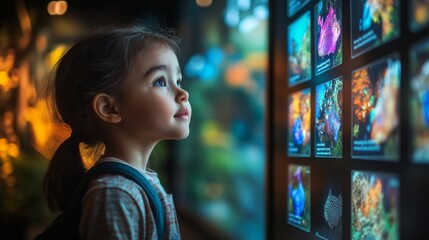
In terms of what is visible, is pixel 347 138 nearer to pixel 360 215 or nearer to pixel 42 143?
pixel 360 215

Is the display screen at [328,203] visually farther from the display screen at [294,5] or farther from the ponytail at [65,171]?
the ponytail at [65,171]

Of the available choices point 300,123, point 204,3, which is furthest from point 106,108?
point 204,3

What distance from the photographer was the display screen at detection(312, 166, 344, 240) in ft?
3.35

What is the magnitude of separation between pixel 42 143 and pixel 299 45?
2197mm

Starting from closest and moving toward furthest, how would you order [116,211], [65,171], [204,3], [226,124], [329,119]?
[116,211], [329,119], [65,171], [226,124], [204,3]

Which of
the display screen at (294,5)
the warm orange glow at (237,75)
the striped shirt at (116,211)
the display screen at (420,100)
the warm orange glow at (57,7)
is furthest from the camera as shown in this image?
the warm orange glow at (57,7)

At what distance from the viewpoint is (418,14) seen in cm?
73

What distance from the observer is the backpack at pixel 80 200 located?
1.01m

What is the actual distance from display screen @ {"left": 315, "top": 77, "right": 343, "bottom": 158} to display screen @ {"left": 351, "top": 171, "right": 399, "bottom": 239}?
0.30 ft

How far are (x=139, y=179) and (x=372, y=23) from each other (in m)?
0.50

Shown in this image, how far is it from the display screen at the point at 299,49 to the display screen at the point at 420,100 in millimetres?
449

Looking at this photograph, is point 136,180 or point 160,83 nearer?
point 136,180

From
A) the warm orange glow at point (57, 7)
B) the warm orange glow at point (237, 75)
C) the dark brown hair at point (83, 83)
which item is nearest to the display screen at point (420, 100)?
the dark brown hair at point (83, 83)

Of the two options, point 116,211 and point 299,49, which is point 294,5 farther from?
point 116,211
